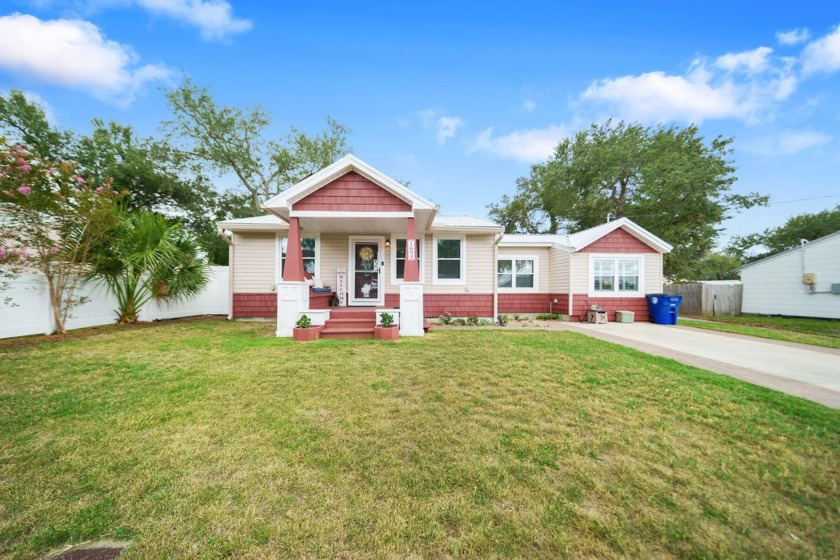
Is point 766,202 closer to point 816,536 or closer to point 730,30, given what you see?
point 730,30

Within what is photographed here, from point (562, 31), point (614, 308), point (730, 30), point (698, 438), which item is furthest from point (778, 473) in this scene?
point (730, 30)

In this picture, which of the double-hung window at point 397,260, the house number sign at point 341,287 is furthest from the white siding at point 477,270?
the house number sign at point 341,287

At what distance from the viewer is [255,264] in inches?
419

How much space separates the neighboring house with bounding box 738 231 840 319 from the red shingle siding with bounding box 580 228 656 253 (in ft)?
24.5

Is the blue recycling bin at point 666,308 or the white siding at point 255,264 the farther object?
the blue recycling bin at point 666,308

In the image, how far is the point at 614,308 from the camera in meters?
11.8

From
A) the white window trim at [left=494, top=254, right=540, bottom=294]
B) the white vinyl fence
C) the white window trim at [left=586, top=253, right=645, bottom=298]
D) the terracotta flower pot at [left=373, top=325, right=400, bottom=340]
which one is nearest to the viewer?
the white vinyl fence

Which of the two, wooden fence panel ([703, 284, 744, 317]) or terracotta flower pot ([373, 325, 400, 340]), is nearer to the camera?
terracotta flower pot ([373, 325, 400, 340])

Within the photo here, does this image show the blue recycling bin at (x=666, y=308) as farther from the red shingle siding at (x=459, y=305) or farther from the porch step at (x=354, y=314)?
the porch step at (x=354, y=314)

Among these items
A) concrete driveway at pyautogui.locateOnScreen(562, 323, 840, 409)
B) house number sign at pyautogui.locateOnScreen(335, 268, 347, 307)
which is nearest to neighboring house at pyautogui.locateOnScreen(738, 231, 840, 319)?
concrete driveway at pyautogui.locateOnScreen(562, 323, 840, 409)

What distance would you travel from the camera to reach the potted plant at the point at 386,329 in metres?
7.30

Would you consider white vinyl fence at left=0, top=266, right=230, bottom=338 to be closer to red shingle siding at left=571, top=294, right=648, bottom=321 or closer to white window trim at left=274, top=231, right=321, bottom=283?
white window trim at left=274, top=231, right=321, bottom=283

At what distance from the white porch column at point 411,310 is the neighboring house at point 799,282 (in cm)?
1718

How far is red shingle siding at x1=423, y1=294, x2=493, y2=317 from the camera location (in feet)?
36.0
